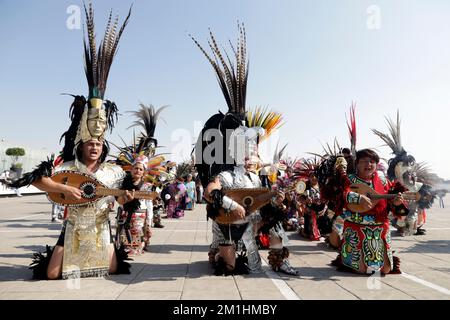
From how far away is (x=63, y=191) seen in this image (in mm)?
3477

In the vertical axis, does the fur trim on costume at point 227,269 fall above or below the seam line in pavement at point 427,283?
above

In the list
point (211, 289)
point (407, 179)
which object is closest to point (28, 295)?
point (211, 289)

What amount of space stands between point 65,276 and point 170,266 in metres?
1.39

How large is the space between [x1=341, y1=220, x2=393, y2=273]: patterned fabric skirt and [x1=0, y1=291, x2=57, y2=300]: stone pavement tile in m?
3.47

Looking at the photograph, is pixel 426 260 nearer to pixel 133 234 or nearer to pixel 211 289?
pixel 211 289

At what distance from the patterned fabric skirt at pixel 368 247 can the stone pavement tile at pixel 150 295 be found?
228 centimetres

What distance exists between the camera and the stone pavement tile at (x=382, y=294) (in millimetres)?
2975

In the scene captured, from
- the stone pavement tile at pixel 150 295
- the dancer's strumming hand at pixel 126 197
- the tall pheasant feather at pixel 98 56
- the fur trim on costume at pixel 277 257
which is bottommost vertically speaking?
the stone pavement tile at pixel 150 295

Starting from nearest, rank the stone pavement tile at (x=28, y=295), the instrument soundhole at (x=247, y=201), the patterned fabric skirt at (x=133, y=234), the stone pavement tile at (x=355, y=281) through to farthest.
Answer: the stone pavement tile at (x=28, y=295)
the stone pavement tile at (x=355, y=281)
the instrument soundhole at (x=247, y=201)
the patterned fabric skirt at (x=133, y=234)

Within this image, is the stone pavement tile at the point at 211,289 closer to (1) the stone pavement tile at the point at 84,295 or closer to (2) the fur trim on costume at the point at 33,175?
(1) the stone pavement tile at the point at 84,295

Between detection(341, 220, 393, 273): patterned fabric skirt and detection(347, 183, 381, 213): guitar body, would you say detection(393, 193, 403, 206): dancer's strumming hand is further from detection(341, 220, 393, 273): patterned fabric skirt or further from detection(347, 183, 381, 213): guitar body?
detection(341, 220, 393, 273): patterned fabric skirt

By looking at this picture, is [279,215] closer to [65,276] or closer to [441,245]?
[65,276]

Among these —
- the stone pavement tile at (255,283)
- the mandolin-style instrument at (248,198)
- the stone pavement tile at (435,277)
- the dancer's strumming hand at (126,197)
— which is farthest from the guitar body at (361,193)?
the dancer's strumming hand at (126,197)

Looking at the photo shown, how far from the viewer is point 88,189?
3662 millimetres
